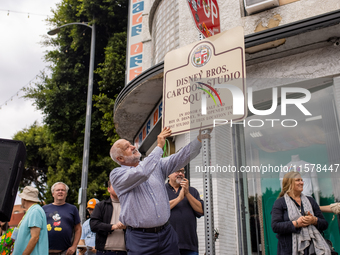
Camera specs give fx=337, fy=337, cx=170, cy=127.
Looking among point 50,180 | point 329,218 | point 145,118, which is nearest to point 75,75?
point 50,180

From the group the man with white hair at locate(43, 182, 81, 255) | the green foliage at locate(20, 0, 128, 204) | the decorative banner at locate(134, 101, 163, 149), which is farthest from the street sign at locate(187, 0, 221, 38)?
the green foliage at locate(20, 0, 128, 204)

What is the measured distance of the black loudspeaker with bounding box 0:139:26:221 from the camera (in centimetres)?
361

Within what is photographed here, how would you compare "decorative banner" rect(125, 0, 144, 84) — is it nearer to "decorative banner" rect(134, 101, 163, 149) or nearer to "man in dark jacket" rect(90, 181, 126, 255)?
"decorative banner" rect(134, 101, 163, 149)

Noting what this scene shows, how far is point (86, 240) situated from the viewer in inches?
248

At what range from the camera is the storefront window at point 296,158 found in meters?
4.95

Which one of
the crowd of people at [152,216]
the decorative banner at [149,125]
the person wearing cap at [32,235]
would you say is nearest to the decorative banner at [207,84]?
the crowd of people at [152,216]

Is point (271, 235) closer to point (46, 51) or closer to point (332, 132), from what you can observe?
point (332, 132)

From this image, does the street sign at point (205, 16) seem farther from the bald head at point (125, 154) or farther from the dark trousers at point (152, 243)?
the dark trousers at point (152, 243)

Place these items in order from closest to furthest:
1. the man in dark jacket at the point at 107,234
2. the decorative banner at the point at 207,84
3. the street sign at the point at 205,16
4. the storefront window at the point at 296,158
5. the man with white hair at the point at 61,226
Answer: the decorative banner at the point at 207,84 → the street sign at the point at 205,16 → the man in dark jacket at the point at 107,234 → the storefront window at the point at 296,158 → the man with white hair at the point at 61,226

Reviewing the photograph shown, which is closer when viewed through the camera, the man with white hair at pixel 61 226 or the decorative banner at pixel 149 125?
the man with white hair at pixel 61 226

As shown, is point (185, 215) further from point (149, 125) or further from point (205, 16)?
point (149, 125)

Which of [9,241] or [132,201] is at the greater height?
[132,201]

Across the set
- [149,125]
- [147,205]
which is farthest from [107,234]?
[149,125]

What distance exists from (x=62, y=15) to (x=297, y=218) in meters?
17.3
